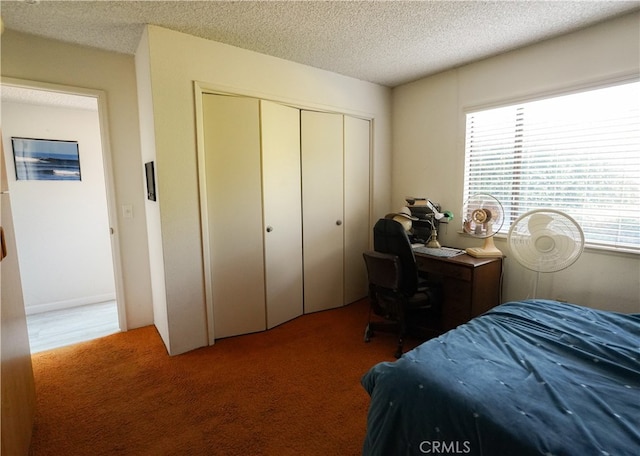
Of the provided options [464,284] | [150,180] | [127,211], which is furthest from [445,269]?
[127,211]

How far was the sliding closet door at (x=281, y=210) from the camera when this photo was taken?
270cm

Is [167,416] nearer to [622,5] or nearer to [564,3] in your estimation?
[564,3]

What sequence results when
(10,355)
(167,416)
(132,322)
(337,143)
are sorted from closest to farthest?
1. (10,355)
2. (167,416)
3. (132,322)
4. (337,143)

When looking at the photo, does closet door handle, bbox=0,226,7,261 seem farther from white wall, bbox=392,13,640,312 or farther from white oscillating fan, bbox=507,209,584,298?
white wall, bbox=392,13,640,312

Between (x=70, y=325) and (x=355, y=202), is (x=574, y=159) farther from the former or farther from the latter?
(x=70, y=325)

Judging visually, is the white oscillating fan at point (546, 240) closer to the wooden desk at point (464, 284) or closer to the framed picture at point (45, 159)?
the wooden desk at point (464, 284)

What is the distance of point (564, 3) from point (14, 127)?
4.85 metres

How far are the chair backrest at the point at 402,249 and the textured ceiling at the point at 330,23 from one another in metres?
1.41

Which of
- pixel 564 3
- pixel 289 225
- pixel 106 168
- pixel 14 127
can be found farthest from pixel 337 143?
pixel 14 127

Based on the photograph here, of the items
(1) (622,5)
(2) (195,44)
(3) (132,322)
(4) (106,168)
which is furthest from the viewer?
(3) (132,322)

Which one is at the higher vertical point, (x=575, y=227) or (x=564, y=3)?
(x=564, y=3)

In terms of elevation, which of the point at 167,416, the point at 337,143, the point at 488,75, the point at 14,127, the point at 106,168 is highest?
the point at 488,75

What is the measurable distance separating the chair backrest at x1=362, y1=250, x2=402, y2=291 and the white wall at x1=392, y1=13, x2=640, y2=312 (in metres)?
1.14

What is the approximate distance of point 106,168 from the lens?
8.71 ft
